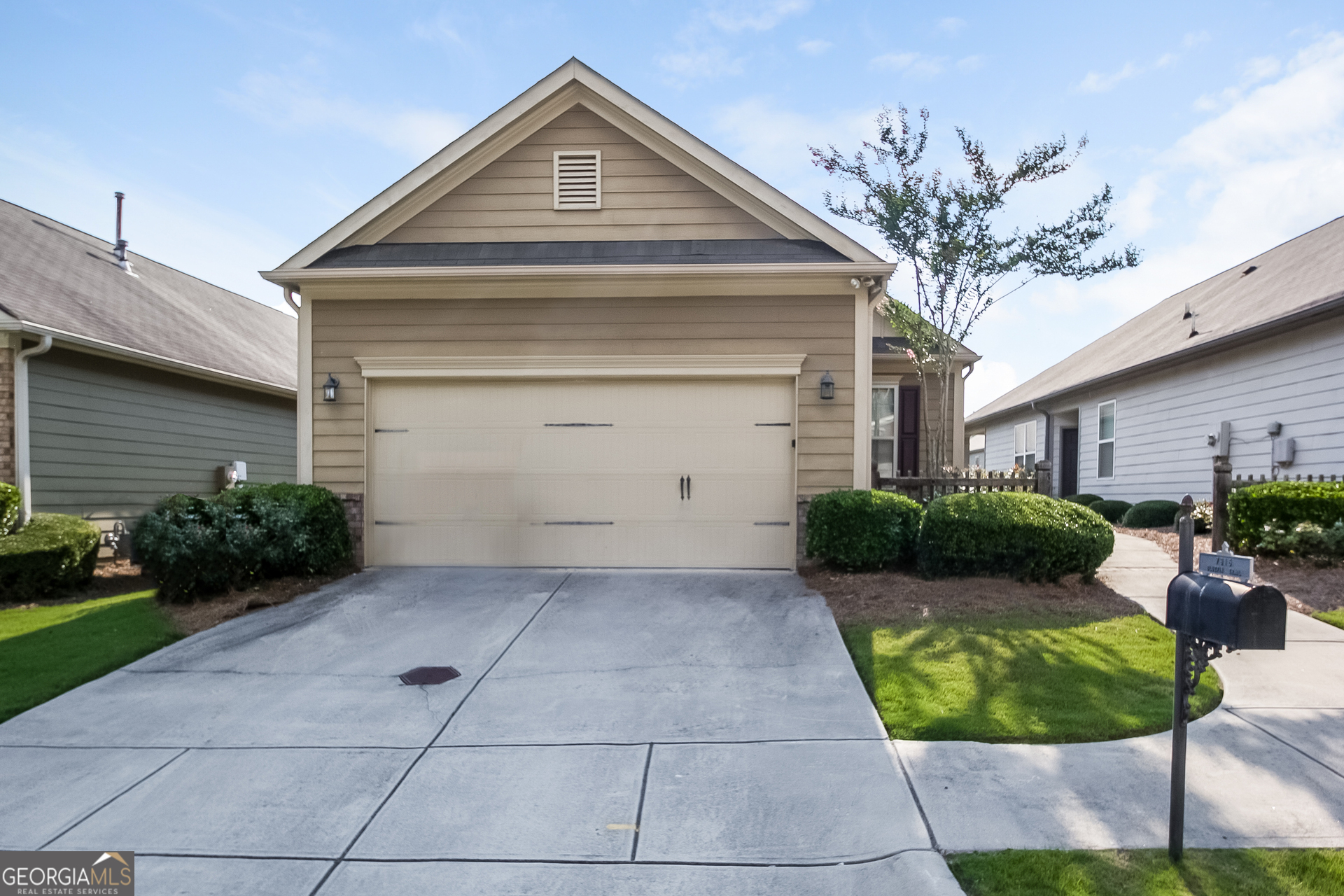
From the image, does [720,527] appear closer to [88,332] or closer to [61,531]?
[61,531]

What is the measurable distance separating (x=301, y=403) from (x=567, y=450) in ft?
10.8

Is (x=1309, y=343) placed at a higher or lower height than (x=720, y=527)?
higher

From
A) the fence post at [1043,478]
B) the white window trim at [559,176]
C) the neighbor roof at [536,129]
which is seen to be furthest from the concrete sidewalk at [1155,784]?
Result: the white window trim at [559,176]

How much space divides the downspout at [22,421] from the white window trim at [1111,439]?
59.3ft

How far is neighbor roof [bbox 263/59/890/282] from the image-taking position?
9758mm

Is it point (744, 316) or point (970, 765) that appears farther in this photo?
point (744, 316)

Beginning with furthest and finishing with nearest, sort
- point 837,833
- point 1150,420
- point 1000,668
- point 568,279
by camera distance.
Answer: point 1150,420 → point 568,279 → point 1000,668 → point 837,833

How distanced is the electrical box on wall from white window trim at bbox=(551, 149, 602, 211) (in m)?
9.86

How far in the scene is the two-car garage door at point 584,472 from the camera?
9.49m

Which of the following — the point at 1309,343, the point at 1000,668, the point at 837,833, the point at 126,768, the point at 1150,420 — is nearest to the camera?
the point at 837,833

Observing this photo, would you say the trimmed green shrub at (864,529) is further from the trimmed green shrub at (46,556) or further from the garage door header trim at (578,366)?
the trimmed green shrub at (46,556)

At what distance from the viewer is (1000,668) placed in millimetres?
5613

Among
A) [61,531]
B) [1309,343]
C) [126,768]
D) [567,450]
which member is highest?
[1309,343]

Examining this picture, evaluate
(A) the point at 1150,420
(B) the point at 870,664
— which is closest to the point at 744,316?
(B) the point at 870,664
